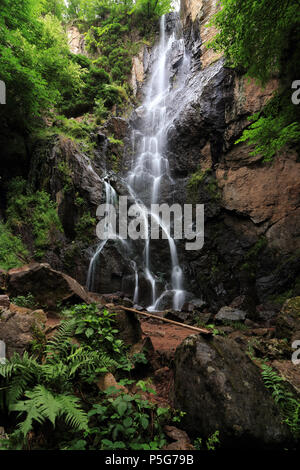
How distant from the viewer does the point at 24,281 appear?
15.2ft

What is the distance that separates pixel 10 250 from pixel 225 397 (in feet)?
28.2

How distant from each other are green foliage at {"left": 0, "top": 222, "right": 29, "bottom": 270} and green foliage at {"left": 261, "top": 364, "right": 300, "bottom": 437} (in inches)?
305

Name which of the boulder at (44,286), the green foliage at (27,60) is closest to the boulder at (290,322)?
the boulder at (44,286)

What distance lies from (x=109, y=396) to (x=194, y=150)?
11982 millimetres

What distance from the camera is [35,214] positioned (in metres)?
9.64

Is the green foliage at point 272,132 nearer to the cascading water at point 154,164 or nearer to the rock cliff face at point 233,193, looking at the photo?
the rock cliff face at point 233,193

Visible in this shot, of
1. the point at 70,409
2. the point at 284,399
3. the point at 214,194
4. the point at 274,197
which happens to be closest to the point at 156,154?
the point at 214,194

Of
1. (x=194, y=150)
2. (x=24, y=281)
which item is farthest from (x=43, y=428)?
(x=194, y=150)

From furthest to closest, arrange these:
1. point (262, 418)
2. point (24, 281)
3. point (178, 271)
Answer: point (178, 271) < point (24, 281) < point (262, 418)

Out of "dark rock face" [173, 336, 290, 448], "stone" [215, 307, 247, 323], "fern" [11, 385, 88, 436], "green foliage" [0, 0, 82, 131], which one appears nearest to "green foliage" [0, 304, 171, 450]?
"fern" [11, 385, 88, 436]

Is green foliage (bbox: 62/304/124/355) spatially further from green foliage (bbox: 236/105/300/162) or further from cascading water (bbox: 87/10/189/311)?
cascading water (bbox: 87/10/189/311)

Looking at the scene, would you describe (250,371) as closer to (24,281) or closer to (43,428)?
(43,428)

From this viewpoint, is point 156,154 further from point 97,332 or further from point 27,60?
point 97,332

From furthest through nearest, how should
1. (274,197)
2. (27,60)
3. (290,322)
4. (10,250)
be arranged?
(274,197)
(27,60)
(10,250)
(290,322)
